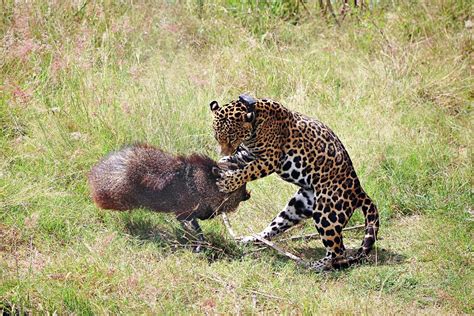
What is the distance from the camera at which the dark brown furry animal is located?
23.5 feet

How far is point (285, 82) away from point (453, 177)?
8.67ft

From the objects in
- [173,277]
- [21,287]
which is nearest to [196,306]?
[173,277]

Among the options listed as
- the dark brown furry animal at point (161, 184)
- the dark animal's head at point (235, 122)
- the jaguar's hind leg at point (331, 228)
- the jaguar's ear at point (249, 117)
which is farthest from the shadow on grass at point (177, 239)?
the jaguar's ear at point (249, 117)

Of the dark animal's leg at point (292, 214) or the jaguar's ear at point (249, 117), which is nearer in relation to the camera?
the jaguar's ear at point (249, 117)

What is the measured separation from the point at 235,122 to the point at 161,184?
792 mm

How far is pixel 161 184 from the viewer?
283 inches

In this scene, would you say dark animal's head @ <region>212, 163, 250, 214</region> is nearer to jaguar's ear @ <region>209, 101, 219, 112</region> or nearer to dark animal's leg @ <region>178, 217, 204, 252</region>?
dark animal's leg @ <region>178, 217, 204, 252</region>

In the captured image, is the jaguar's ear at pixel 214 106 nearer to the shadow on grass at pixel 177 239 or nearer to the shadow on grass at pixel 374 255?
the shadow on grass at pixel 177 239

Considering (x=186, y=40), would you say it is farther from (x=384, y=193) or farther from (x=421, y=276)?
(x=421, y=276)

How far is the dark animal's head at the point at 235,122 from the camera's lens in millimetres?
7129

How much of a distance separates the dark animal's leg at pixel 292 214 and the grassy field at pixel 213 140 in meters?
0.29

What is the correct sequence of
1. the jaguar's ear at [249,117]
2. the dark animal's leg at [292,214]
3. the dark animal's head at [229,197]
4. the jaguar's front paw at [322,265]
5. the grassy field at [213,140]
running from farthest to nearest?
the dark animal's leg at [292,214] < the dark animal's head at [229,197] < the jaguar's front paw at [322,265] < the jaguar's ear at [249,117] < the grassy field at [213,140]

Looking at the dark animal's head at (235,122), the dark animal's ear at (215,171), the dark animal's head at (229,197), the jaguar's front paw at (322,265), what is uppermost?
the dark animal's head at (235,122)

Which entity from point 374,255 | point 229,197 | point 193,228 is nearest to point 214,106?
point 229,197
